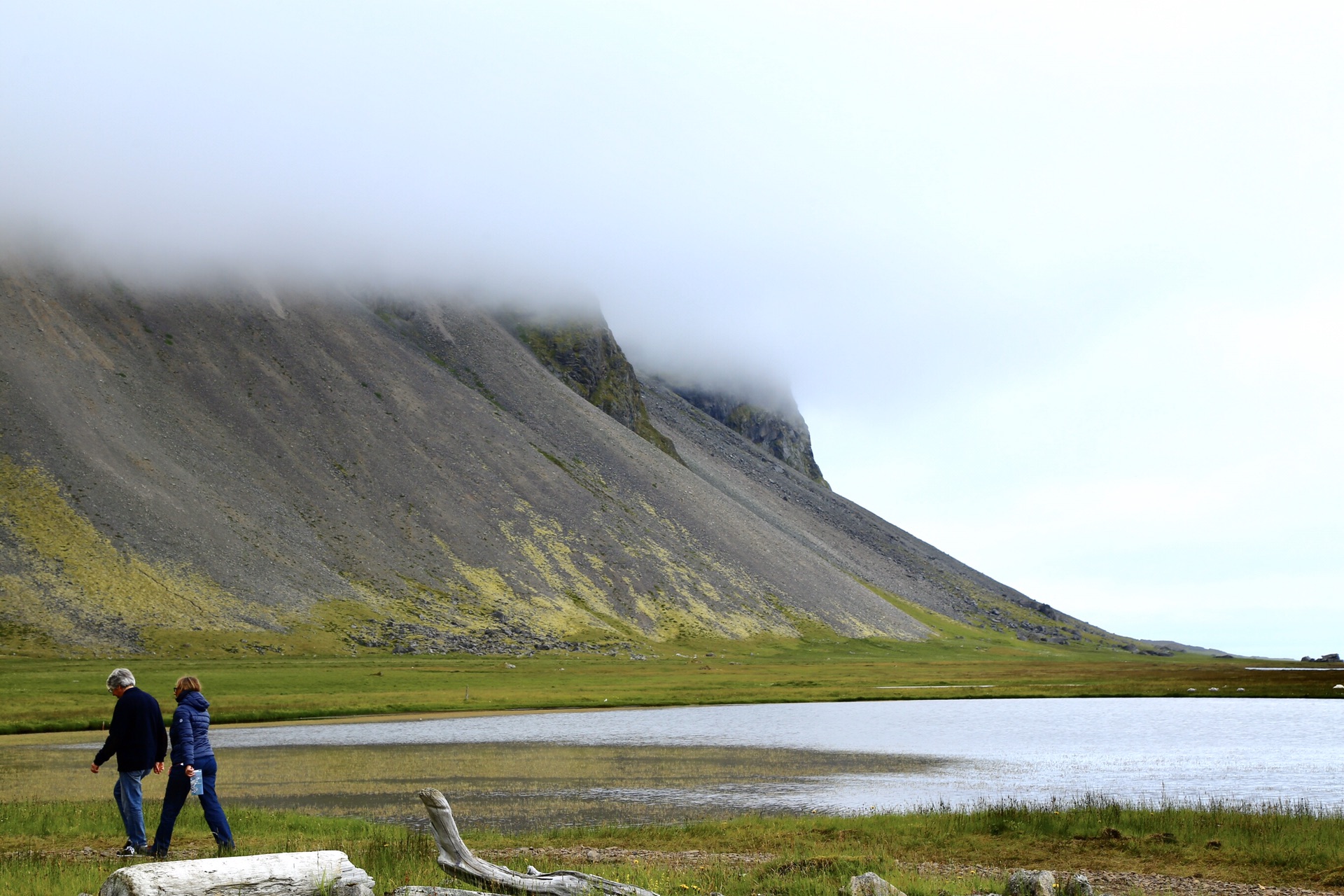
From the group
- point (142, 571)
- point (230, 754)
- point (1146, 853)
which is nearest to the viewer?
point (1146, 853)

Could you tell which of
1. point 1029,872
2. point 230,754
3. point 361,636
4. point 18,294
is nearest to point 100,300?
point 18,294

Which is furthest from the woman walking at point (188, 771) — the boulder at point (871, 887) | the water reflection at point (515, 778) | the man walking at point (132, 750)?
the boulder at point (871, 887)

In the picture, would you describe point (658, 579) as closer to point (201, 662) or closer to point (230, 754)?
point (201, 662)

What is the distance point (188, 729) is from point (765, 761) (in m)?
26.3

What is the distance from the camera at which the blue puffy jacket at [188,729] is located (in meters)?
19.3

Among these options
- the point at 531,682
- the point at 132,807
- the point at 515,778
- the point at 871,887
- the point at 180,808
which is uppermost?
the point at 871,887

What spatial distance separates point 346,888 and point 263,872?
107cm

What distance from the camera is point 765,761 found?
4181 centimetres

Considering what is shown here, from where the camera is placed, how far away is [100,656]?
100m

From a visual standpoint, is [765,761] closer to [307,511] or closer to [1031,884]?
[1031,884]

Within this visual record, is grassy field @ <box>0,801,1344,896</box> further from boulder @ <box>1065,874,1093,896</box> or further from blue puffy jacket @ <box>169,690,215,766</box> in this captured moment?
blue puffy jacket @ <box>169,690,215,766</box>

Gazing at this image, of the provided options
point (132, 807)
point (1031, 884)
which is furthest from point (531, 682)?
point (1031, 884)

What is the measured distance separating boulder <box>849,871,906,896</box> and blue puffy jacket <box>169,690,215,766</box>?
11.2 m

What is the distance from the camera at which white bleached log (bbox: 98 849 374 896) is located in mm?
13148
